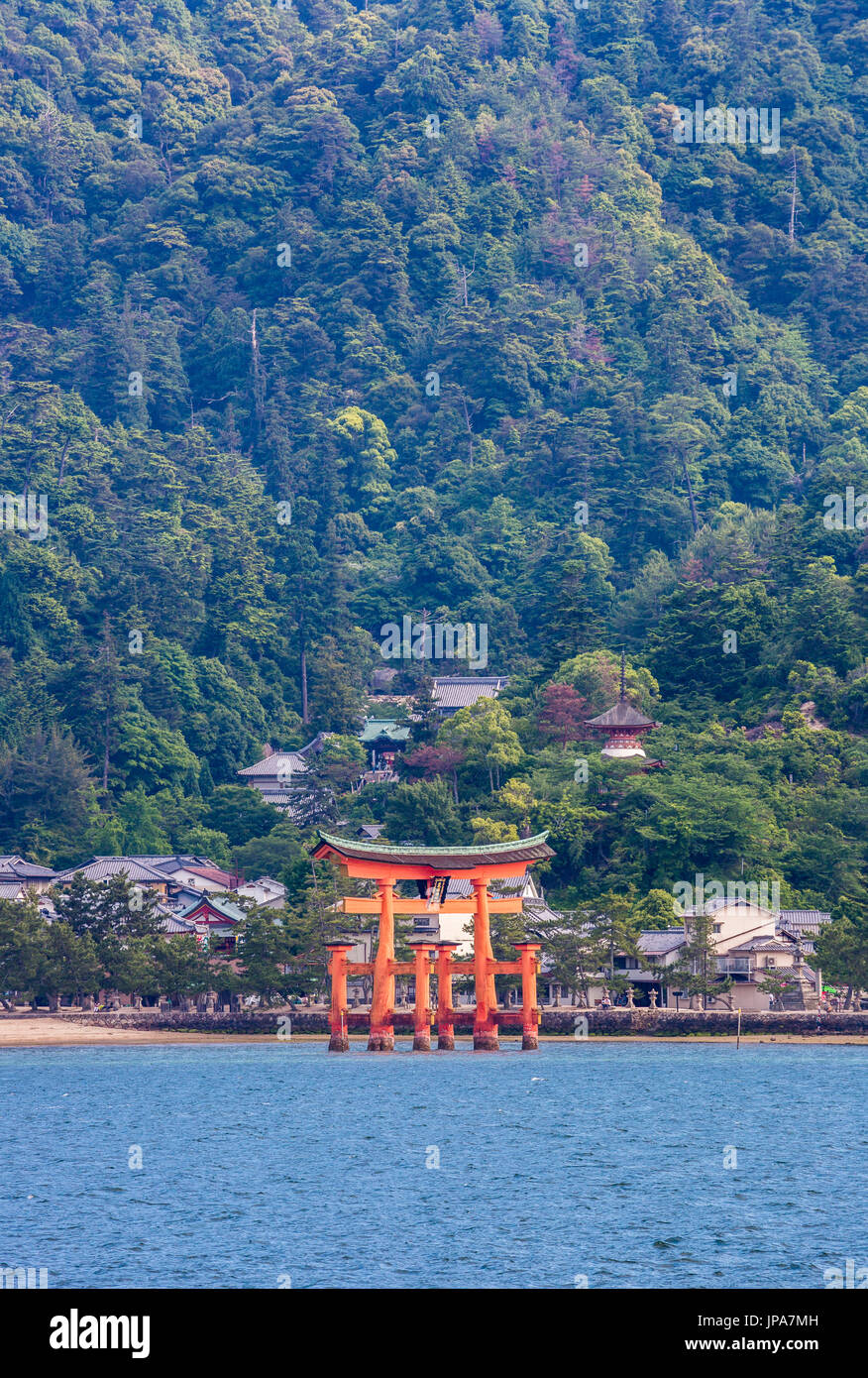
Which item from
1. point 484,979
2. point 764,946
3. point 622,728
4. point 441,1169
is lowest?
point 441,1169

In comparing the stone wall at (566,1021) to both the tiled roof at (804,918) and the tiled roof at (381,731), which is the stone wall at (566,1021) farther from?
the tiled roof at (381,731)

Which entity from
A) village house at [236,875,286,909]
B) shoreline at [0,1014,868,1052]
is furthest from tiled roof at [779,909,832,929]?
village house at [236,875,286,909]

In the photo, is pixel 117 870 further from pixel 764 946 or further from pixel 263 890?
pixel 764 946

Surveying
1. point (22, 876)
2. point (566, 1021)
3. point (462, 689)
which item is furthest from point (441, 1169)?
point (462, 689)

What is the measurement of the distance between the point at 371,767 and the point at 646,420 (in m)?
32.7

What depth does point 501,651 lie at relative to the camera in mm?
102938

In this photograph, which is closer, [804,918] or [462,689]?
[804,918]

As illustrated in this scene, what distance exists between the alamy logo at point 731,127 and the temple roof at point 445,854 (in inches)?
3565

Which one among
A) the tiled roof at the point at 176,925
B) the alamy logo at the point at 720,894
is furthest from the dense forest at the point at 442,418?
the tiled roof at the point at 176,925

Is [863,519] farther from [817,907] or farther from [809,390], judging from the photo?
[809,390]

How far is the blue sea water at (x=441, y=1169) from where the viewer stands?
28.4 meters

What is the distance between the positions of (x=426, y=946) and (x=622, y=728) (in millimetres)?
22091

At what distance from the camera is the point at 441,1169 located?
37.1 meters

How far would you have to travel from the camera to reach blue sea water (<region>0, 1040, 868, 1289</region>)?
28422mm
